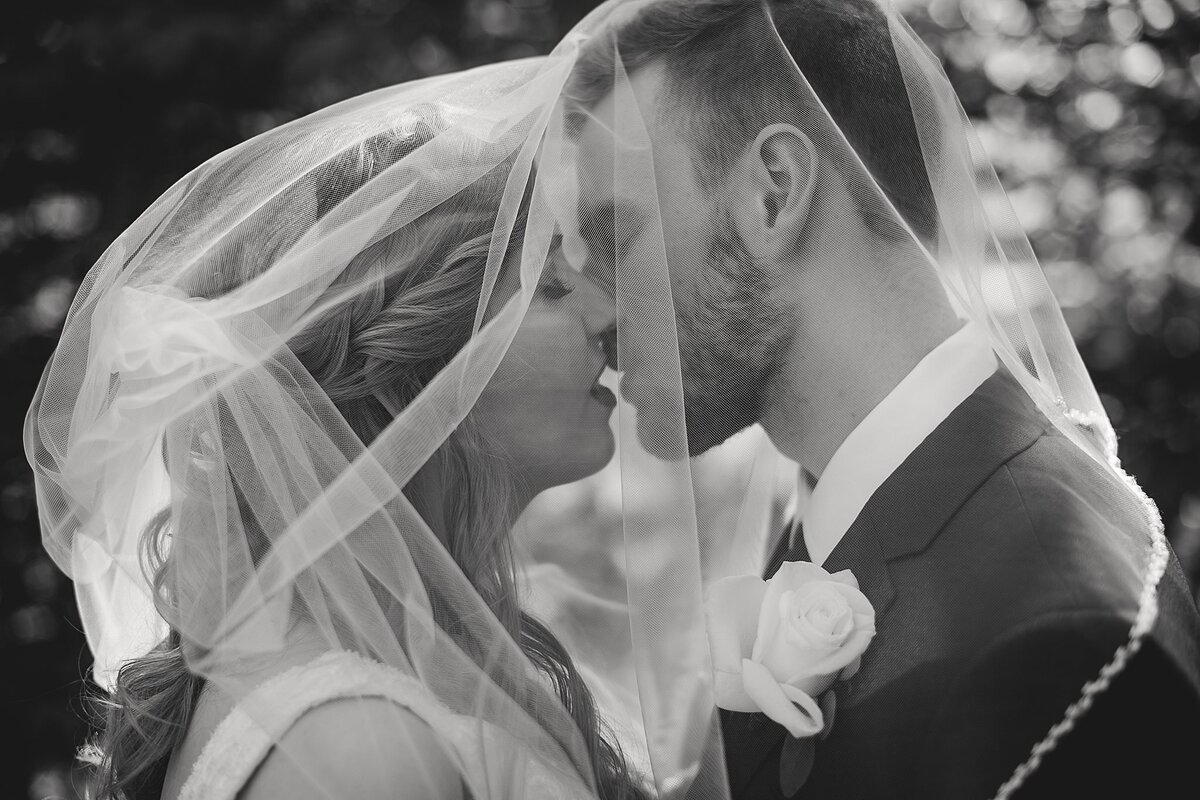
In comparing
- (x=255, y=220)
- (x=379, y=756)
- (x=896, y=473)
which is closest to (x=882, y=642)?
(x=896, y=473)

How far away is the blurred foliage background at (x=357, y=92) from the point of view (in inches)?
158

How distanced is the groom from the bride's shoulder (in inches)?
21.8

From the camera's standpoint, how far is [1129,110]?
4.79m

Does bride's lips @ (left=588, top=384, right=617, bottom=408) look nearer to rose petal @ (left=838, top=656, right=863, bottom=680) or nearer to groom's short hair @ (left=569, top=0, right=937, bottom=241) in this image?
groom's short hair @ (left=569, top=0, right=937, bottom=241)

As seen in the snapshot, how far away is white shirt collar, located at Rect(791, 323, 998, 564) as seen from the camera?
183 cm

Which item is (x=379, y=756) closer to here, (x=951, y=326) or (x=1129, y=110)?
(x=951, y=326)

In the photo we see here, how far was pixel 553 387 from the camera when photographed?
1945 millimetres

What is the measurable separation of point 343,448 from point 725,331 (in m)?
0.77

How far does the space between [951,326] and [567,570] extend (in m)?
0.88

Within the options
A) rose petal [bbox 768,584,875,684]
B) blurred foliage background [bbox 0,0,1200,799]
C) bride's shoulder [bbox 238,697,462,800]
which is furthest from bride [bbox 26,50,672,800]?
blurred foliage background [bbox 0,0,1200,799]

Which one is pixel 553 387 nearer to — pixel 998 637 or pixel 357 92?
pixel 998 637

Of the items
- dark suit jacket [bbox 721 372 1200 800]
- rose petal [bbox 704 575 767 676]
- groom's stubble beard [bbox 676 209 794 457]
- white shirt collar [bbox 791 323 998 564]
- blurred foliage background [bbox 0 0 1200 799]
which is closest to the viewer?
dark suit jacket [bbox 721 372 1200 800]

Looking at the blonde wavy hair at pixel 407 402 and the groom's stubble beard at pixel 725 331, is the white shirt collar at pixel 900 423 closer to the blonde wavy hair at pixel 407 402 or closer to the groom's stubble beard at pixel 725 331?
the groom's stubble beard at pixel 725 331

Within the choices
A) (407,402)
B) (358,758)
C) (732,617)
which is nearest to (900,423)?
(732,617)
